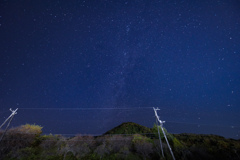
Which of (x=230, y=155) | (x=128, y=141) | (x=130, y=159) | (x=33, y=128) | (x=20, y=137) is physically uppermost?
(x=33, y=128)

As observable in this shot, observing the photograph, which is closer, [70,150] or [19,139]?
[70,150]

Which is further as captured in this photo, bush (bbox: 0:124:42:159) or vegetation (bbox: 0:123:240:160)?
vegetation (bbox: 0:123:240:160)

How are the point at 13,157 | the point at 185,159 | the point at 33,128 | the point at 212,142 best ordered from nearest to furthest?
the point at 13,157 < the point at 185,159 < the point at 33,128 < the point at 212,142

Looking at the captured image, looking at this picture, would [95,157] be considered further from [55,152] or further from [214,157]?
[214,157]

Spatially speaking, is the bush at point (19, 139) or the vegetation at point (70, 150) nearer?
the bush at point (19, 139)

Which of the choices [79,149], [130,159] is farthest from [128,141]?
[79,149]

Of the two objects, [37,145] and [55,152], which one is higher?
[37,145]

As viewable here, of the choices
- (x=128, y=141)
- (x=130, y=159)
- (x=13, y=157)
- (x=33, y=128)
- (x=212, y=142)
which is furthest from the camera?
(x=212, y=142)

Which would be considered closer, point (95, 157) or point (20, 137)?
point (95, 157)

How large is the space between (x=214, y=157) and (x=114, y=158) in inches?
729

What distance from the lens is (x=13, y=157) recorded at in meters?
18.1

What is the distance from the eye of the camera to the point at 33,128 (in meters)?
25.9

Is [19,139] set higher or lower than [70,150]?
higher

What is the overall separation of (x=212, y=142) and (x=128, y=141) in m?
23.9
